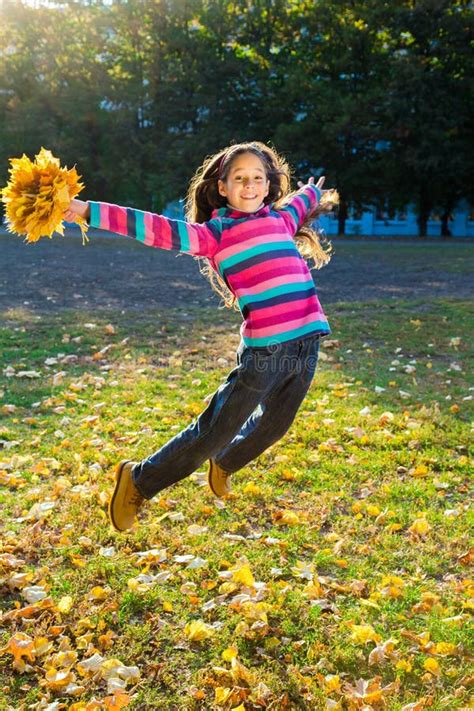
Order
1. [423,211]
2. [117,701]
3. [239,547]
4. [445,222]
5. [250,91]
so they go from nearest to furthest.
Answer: [117,701] < [239,547] < [250,91] < [423,211] < [445,222]

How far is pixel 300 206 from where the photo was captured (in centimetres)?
404

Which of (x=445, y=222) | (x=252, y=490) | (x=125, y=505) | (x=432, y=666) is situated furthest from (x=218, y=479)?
(x=445, y=222)

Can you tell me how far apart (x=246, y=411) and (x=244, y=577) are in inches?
31.6

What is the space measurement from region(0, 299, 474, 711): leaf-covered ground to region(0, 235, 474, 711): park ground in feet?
0.04

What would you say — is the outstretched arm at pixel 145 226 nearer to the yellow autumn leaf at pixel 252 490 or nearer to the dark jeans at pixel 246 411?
the dark jeans at pixel 246 411

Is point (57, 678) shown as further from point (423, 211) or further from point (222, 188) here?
point (423, 211)

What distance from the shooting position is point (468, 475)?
4949mm

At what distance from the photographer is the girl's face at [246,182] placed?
11.6 feet

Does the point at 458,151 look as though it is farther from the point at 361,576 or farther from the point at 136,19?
the point at 361,576

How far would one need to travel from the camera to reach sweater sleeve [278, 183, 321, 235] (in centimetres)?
390

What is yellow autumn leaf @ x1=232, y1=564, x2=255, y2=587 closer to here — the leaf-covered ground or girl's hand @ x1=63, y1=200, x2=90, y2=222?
the leaf-covered ground

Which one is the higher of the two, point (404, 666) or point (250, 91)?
point (250, 91)

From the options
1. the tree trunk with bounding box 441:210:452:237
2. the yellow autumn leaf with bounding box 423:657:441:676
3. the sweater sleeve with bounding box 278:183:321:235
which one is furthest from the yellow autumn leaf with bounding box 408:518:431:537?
the tree trunk with bounding box 441:210:452:237

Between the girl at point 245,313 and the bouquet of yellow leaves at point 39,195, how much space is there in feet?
0.25
